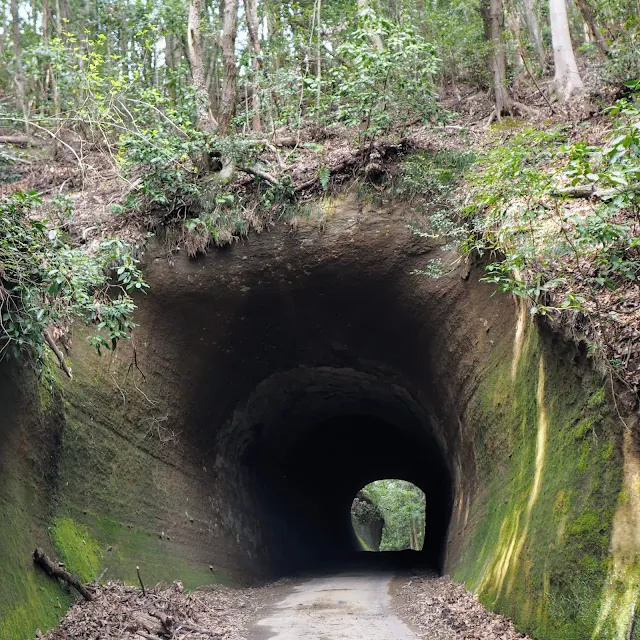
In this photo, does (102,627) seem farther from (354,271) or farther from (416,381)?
(416,381)

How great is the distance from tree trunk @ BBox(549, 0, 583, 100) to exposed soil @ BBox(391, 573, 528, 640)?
30.1 feet

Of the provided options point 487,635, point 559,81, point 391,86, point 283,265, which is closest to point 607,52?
point 559,81

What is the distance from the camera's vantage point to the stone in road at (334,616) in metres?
7.18

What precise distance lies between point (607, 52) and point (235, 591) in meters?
11.8

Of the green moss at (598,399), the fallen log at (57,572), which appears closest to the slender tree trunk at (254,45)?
the fallen log at (57,572)

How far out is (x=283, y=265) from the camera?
1091cm

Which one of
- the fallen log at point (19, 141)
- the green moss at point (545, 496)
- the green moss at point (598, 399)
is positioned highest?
the fallen log at point (19, 141)

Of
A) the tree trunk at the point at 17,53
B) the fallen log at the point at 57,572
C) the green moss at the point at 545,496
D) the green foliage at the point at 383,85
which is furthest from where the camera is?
the tree trunk at the point at 17,53

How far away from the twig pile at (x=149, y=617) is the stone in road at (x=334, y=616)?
46cm

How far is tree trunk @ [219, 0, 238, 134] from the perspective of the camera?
11.9m

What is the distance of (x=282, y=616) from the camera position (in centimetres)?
852

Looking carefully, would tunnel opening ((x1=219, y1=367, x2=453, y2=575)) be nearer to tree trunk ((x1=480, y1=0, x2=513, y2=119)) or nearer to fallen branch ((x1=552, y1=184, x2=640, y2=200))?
tree trunk ((x1=480, y1=0, x2=513, y2=119))

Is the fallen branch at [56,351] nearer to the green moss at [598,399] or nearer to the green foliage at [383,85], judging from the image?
the green moss at [598,399]

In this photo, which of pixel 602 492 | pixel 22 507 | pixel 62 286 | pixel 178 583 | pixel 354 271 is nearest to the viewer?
pixel 602 492
